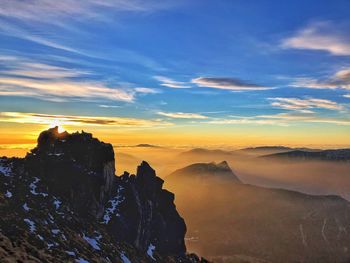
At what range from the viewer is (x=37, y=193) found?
489 feet

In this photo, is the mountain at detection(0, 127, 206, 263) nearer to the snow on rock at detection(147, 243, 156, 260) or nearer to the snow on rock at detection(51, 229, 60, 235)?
the snow on rock at detection(51, 229, 60, 235)

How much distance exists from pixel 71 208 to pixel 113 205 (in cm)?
Answer: 3356

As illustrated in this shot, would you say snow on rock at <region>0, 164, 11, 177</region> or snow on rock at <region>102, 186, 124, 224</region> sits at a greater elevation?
snow on rock at <region>0, 164, 11, 177</region>

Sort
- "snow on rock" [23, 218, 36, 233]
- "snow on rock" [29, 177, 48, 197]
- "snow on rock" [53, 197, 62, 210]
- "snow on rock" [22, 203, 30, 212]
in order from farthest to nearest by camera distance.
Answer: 1. "snow on rock" [29, 177, 48, 197]
2. "snow on rock" [53, 197, 62, 210]
3. "snow on rock" [22, 203, 30, 212]
4. "snow on rock" [23, 218, 36, 233]

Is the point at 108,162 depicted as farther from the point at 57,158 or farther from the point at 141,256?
the point at 141,256

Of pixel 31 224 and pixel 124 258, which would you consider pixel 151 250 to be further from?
pixel 31 224

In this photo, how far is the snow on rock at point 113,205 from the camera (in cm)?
17550

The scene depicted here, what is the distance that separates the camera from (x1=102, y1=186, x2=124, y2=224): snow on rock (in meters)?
176

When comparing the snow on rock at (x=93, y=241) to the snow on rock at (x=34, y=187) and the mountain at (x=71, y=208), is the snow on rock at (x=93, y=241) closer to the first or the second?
the mountain at (x=71, y=208)

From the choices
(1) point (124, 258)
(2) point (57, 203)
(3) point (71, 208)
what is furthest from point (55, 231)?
(3) point (71, 208)

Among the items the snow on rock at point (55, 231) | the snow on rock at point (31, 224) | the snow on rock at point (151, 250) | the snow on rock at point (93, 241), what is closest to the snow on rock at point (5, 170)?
the snow on rock at point (31, 224)

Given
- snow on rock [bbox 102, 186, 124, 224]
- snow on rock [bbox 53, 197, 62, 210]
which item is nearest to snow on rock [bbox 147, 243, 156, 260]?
snow on rock [bbox 102, 186, 124, 224]

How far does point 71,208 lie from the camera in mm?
157375

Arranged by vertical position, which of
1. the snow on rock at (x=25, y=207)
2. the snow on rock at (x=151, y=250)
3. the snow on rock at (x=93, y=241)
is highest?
the snow on rock at (x=25, y=207)
